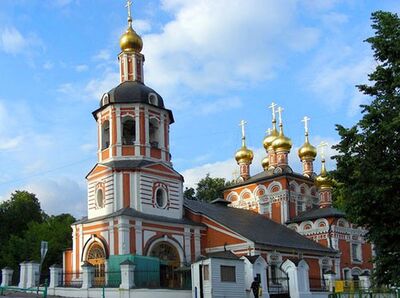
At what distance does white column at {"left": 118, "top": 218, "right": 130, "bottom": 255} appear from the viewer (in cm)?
2769

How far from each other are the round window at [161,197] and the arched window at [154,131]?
7.80ft

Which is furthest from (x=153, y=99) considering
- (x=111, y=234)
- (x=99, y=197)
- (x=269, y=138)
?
(x=269, y=138)

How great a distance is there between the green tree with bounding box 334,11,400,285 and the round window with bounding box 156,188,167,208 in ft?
47.0

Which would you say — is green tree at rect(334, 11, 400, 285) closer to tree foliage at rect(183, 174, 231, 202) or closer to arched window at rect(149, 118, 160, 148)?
arched window at rect(149, 118, 160, 148)

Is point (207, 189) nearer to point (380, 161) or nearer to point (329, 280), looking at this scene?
point (329, 280)

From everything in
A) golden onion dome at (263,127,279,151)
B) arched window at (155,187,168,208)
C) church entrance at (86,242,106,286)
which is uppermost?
golden onion dome at (263,127,279,151)

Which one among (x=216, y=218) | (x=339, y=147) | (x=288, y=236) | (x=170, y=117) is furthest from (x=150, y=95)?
(x=339, y=147)

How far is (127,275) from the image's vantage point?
76.9 ft

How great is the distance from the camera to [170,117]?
3256 cm

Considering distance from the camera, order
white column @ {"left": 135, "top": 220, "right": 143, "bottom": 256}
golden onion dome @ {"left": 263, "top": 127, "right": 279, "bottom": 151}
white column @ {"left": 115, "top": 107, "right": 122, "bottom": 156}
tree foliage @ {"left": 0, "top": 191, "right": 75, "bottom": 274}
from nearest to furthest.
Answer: white column @ {"left": 135, "top": 220, "right": 143, "bottom": 256} < white column @ {"left": 115, "top": 107, "right": 122, "bottom": 156} < tree foliage @ {"left": 0, "top": 191, "right": 75, "bottom": 274} < golden onion dome @ {"left": 263, "top": 127, "right": 279, "bottom": 151}

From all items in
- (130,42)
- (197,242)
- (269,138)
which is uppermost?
(130,42)

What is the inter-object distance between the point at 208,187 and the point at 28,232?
21.0 metres

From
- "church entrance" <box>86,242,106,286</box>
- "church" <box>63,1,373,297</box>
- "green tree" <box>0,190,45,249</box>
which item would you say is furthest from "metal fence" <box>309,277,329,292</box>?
"green tree" <box>0,190,45,249</box>

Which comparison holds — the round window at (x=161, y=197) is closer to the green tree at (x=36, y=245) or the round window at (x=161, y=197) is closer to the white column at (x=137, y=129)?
the white column at (x=137, y=129)
